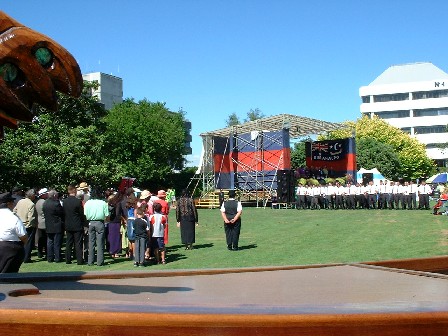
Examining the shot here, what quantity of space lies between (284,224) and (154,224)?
9947 mm

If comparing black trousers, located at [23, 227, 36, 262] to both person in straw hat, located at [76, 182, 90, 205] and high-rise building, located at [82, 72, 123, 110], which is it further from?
high-rise building, located at [82, 72, 123, 110]

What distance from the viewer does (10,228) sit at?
7309mm

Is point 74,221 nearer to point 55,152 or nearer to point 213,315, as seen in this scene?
point 213,315

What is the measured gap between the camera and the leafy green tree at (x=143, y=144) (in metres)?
55.5

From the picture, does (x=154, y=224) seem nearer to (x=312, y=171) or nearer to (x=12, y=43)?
(x=12, y=43)

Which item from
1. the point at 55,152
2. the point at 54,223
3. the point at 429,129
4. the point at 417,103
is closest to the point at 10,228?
the point at 54,223

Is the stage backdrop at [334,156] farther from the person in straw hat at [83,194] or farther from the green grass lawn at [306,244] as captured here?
the person in straw hat at [83,194]

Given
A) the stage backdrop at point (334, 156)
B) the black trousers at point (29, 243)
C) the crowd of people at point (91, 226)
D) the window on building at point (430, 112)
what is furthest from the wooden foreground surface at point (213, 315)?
the window on building at point (430, 112)

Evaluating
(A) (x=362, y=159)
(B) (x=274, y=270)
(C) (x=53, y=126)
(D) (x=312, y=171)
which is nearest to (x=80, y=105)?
(C) (x=53, y=126)

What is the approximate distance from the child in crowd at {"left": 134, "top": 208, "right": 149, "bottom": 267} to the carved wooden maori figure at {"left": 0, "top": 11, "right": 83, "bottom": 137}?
10.9m

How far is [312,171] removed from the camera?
132 feet

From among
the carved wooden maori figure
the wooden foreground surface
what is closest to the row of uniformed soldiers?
the wooden foreground surface

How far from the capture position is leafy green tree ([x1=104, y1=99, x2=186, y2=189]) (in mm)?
55550

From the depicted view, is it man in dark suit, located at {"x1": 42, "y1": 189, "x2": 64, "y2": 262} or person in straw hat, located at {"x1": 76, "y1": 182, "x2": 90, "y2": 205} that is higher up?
person in straw hat, located at {"x1": 76, "y1": 182, "x2": 90, "y2": 205}
